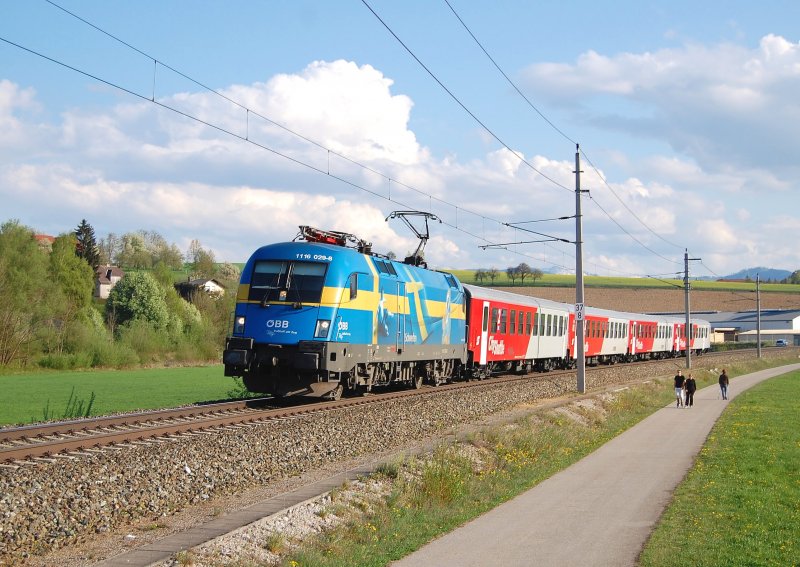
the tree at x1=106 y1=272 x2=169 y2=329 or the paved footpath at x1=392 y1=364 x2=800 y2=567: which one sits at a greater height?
the tree at x1=106 y1=272 x2=169 y2=329

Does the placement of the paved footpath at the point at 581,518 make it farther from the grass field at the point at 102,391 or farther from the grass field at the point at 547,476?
the grass field at the point at 102,391

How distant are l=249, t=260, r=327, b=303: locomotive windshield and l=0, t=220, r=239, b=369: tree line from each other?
1123 inches

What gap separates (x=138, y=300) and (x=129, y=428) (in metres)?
52.6

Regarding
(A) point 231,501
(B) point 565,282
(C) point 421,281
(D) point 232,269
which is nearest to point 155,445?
(A) point 231,501

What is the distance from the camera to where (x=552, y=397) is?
30.5 metres

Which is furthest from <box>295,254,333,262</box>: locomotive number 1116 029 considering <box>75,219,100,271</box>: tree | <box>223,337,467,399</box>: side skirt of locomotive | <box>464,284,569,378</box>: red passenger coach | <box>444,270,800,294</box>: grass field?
<box>444,270,800,294</box>: grass field

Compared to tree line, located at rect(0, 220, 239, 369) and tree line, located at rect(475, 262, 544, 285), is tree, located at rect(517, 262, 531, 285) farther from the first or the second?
tree line, located at rect(0, 220, 239, 369)

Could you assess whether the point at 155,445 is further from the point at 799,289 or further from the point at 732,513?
the point at 799,289

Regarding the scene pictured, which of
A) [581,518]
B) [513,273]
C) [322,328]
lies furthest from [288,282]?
[513,273]

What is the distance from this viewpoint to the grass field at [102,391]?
995 inches

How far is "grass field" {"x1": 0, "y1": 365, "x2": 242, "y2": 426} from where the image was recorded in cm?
2528

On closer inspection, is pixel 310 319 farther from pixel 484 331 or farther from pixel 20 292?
pixel 20 292

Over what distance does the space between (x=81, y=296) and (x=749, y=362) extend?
52.3m

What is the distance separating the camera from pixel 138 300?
67.2 metres
